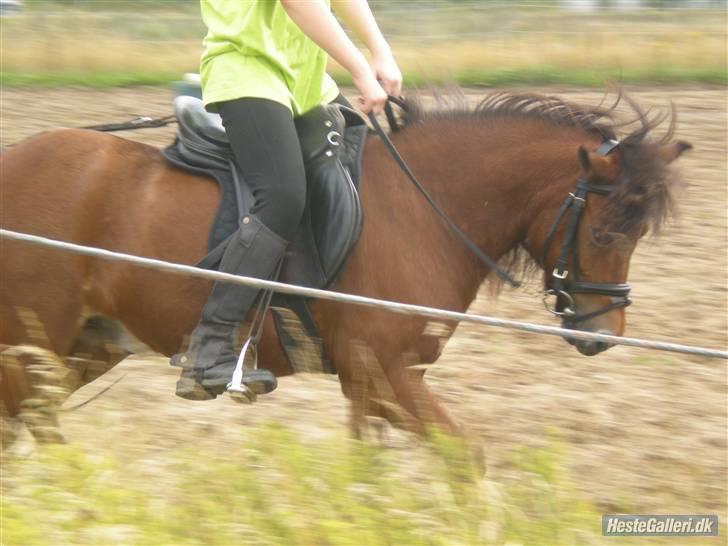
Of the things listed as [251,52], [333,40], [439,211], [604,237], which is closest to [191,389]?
[439,211]

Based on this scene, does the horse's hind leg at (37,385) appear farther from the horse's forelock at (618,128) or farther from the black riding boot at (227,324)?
the horse's forelock at (618,128)

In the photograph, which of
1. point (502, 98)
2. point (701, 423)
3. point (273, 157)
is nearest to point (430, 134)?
point (502, 98)

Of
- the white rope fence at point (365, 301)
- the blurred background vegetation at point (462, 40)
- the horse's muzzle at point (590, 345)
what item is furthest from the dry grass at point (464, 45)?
the white rope fence at point (365, 301)

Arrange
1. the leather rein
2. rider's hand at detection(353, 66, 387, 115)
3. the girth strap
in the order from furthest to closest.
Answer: the girth strap
the leather rein
rider's hand at detection(353, 66, 387, 115)

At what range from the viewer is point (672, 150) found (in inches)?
177

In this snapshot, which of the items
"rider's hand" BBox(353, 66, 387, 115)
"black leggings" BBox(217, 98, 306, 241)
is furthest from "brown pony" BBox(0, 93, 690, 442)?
"rider's hand" BBox(353, 66, 387, 115)

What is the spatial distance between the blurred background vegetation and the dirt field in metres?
5.75

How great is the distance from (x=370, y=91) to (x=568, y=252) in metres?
1.02

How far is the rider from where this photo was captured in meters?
4.27

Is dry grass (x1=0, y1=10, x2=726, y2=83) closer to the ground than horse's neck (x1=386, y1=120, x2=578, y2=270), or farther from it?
closer to the ground

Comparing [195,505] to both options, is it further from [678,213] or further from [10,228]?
[678,213]

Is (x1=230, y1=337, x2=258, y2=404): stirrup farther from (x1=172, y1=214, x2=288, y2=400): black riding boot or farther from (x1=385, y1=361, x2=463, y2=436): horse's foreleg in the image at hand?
(x1=385, y1=361, x2=463, y2=436): horse's foreleg

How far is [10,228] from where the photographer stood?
4.50 metres

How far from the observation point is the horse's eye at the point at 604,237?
4.36 metres
